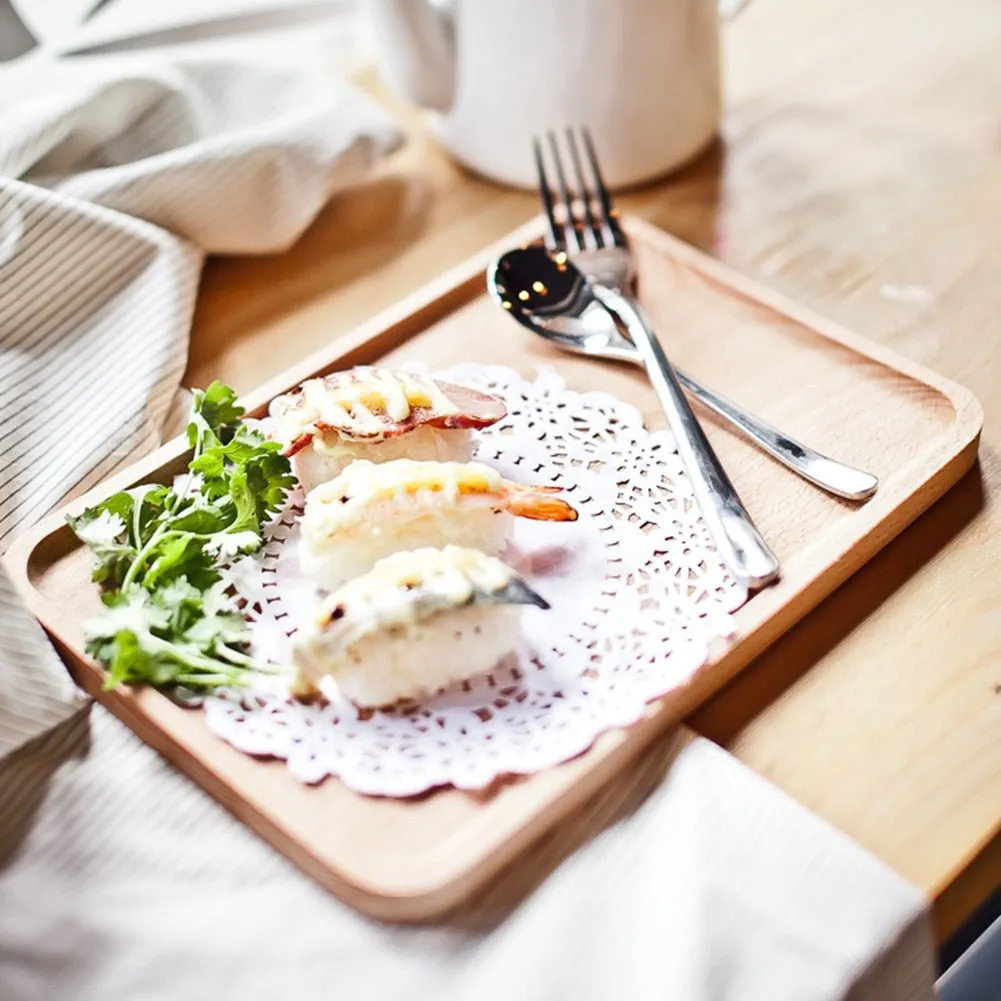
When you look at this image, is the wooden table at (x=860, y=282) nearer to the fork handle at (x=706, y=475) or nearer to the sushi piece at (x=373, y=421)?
the fork handle at (x=706, y=475)

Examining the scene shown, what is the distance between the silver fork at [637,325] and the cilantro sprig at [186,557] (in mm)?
226

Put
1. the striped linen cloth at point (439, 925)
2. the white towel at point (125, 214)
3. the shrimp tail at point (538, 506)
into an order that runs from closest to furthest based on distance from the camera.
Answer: the striped linen cloth at point (439, 925) → the shrimp tail at point (538, 506) → the white towel at point (125, 214)

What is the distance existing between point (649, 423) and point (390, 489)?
0.67 feet

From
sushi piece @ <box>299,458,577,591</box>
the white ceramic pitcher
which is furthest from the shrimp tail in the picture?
the white ceramic pitcher

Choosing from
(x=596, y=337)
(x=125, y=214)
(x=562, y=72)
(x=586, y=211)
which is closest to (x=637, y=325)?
(x=596, y=337)

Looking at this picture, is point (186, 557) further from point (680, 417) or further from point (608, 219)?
point (608, 219)

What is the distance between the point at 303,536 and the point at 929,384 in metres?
0.38

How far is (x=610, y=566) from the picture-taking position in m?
0.64

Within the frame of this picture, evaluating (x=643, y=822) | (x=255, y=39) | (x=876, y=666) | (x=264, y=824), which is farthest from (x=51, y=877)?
(x=255, y=39)

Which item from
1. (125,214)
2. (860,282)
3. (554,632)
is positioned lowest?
(860,282)

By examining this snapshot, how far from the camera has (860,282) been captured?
2.88 ft

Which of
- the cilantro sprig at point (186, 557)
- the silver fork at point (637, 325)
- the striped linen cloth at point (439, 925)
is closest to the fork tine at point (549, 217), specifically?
the silver fork at point (637, 325)

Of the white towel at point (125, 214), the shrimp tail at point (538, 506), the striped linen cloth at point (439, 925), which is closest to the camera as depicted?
the striped linen cloth at point (439, 925)

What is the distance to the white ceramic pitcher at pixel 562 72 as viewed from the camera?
0.87m
